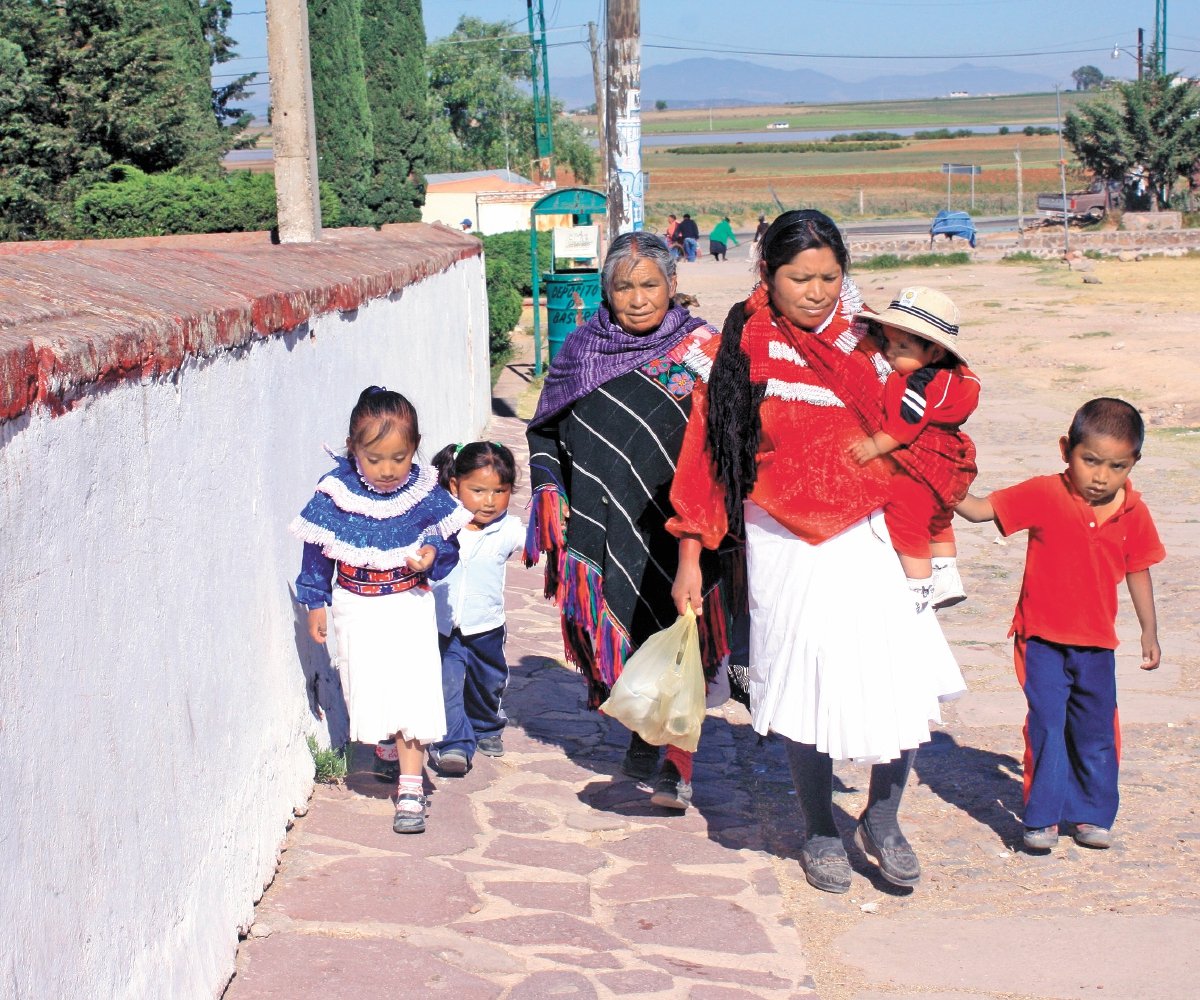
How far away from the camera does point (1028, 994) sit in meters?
3.56

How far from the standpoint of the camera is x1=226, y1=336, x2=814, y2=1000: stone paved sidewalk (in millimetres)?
3553

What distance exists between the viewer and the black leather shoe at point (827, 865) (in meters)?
4.15

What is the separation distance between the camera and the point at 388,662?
424cm

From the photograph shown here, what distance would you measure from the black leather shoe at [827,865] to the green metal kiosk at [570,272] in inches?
356

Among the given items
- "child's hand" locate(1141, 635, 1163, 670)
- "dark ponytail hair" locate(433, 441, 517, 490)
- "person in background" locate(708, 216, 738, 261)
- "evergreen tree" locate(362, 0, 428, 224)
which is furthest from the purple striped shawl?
"person in background" locate(708, 216, 738, 261)

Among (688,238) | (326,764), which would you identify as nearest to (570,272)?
(326,764)

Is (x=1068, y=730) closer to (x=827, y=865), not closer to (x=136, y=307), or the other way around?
(x=827, y=865)

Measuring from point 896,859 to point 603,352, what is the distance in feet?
6.20

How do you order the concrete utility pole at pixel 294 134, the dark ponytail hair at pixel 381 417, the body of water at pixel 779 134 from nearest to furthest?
the dark ponytail hair at pixel 381 417, the concrete utility pole at pixel 294 134, the body of water at pixel 779 134

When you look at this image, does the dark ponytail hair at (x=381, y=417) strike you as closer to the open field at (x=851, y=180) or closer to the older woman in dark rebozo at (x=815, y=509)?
the older woman in dark rebozo at (x=815, y=509)

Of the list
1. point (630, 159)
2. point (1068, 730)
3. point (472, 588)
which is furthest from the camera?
point (630, 159)

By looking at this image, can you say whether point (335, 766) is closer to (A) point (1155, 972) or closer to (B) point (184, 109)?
(A) point (1155, 972)

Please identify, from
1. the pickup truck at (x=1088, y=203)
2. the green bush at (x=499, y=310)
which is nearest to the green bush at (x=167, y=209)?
the green bush at (x=499, y=310)

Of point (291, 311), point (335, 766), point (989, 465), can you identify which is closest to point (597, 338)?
point (291, 311)
